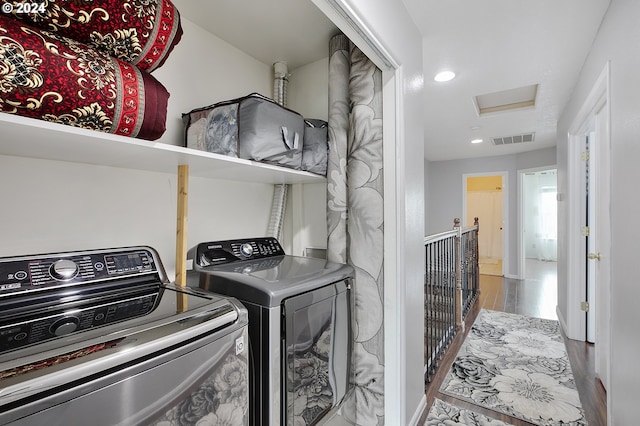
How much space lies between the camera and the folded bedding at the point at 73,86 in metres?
0.65

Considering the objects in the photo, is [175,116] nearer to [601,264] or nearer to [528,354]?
[601,264]

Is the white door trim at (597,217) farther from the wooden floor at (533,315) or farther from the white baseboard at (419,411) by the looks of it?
the white baseboard at (419,411)

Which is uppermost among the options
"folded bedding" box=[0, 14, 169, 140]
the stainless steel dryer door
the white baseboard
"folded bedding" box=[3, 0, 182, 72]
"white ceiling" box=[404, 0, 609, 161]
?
"white ceiling" box=[404, 0, 609, 161]

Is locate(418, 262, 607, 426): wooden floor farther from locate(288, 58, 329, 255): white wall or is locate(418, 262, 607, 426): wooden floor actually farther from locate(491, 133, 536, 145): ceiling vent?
locate(491, 133, 536, 145): ceiling vent

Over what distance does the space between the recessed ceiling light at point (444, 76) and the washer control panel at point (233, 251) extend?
1.91 meters

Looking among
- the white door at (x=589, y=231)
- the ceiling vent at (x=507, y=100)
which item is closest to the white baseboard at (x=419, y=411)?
the white door at (x=589, y=231)

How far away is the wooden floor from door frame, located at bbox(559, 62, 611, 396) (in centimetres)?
14

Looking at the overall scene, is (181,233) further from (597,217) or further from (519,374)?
(597,217)

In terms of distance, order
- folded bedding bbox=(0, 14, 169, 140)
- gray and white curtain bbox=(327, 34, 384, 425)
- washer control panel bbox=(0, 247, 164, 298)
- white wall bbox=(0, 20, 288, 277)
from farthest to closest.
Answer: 1. gray and white curtain bbox=(327, 34, 384, 425)
2. white wall bbox=(0, 20, 288, 277)
3. washer control panel bbox=(0, 247, 164, 298)
4. folded bedding bbox=(0, 14, 169, 140)

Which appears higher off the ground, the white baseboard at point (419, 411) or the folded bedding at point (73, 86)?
the folded bedding at point (73, 86)

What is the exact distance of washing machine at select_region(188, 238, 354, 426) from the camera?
3.53 feet

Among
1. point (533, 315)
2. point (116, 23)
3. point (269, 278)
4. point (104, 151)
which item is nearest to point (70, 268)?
point (104, 151)

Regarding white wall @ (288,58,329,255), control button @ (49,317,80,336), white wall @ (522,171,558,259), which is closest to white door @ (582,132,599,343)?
white wall @ (288,58,329,255)

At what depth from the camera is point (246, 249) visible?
5.39 ft
